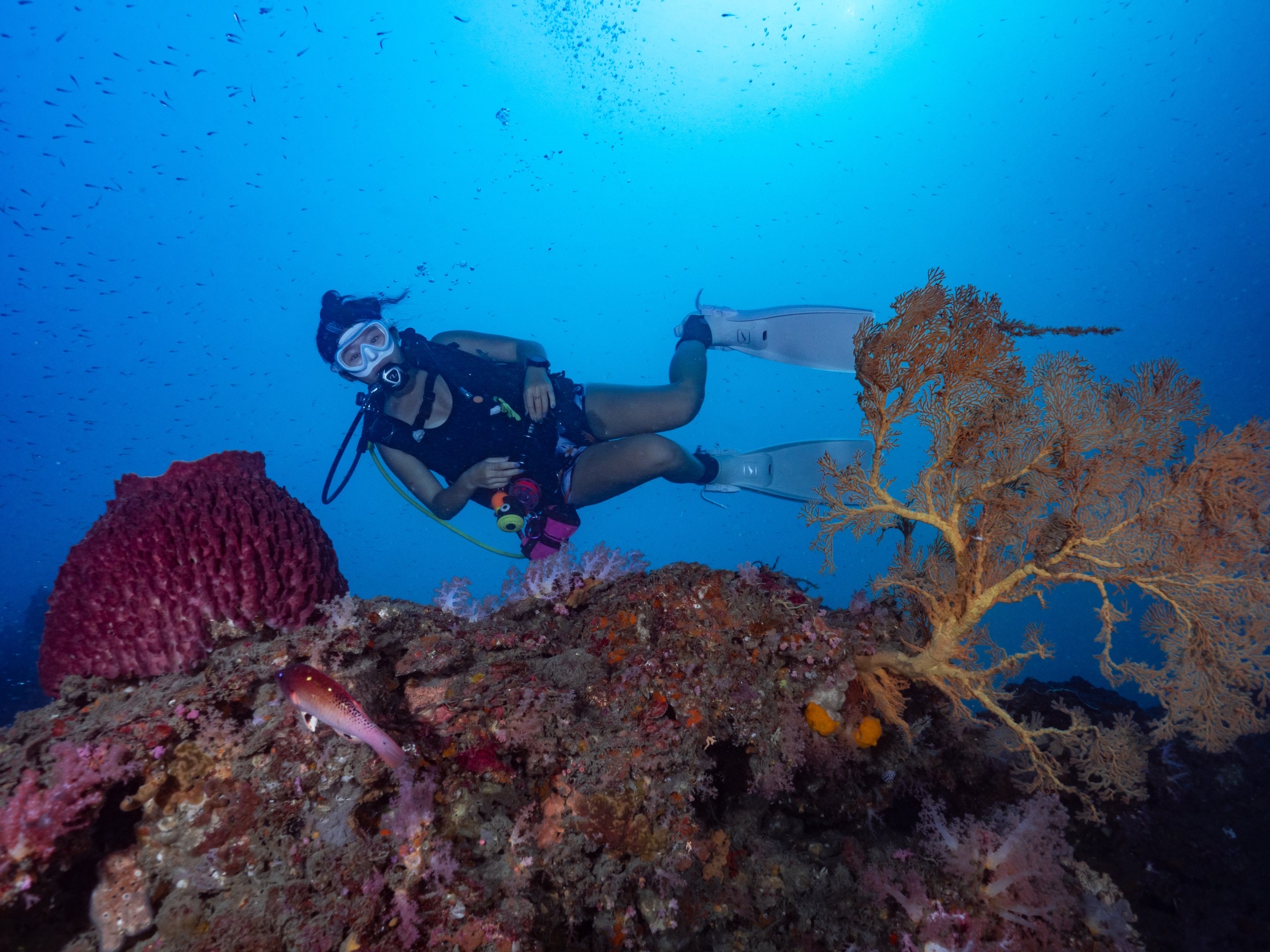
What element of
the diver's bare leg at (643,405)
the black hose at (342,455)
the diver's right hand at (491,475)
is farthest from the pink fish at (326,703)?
the diver's bare leg at (643,405)

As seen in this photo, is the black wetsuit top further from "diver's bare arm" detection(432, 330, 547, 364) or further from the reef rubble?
the reef rubble

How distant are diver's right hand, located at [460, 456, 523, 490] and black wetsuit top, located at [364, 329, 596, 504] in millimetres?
722

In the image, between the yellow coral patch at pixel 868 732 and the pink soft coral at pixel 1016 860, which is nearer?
the pink soft coral at pixel 1016 860

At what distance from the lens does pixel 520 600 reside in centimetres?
335

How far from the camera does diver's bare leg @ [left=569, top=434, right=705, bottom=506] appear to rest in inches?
294

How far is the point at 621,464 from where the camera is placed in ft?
24.5

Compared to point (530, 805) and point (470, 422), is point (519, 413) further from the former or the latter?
point (530, 805)

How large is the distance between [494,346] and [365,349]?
71.1 inches

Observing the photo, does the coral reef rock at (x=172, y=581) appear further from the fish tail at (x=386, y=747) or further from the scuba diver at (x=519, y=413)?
the scuba diver at (x=519, y=413)

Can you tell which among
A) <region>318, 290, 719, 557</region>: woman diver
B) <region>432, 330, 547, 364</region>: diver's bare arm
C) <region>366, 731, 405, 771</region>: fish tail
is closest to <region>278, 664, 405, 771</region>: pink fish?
<region>366, 731, 405, 771</region>: fish tail

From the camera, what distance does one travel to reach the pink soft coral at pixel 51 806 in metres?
1.65

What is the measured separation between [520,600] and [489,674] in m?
0.92

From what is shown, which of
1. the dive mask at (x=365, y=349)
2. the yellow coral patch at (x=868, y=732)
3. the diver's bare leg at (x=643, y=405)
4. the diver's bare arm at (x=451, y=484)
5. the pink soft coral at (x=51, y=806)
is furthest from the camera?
the diver's bare leg at (x=643, y=405)

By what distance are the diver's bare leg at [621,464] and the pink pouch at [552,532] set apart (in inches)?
30.0
